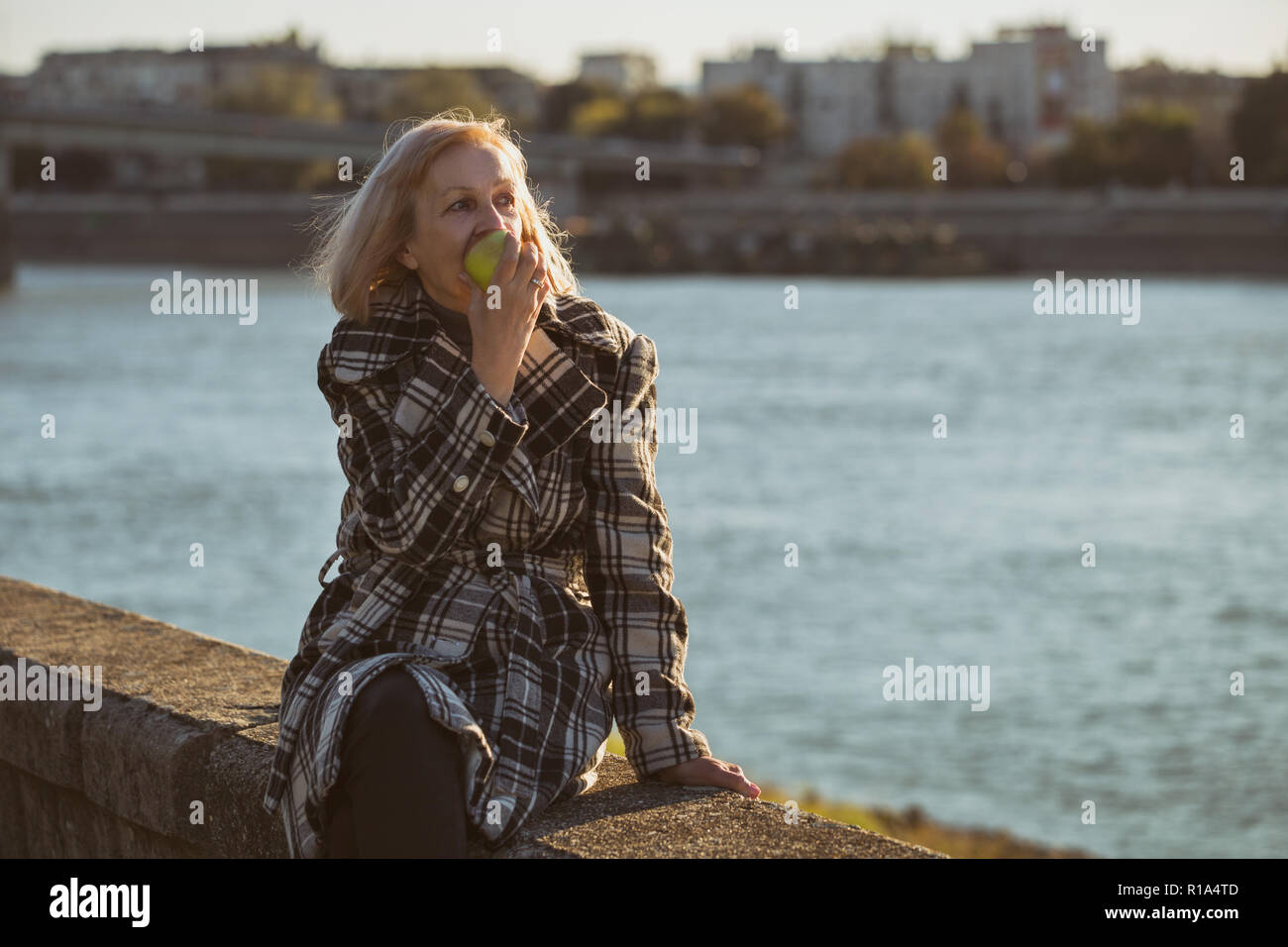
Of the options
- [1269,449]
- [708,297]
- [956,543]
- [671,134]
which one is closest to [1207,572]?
[956,543]

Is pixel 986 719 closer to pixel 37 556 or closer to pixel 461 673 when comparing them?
pixel 37 556

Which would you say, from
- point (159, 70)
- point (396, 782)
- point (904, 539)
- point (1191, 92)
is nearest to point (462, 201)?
point (396, 782)

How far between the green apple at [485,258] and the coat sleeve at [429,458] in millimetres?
114

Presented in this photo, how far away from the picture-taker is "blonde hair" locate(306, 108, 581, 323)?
2.30 m

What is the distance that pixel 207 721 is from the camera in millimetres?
2670

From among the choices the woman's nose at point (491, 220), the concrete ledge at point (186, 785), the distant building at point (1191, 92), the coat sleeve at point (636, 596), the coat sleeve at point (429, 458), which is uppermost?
the distant building at point (1191, 92)

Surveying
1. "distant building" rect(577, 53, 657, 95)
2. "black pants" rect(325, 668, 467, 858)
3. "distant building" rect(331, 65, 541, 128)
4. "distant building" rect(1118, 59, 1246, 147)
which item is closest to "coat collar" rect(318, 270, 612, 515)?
"black pants" rect(325, 668, 467, 858)

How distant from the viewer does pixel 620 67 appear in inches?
4444

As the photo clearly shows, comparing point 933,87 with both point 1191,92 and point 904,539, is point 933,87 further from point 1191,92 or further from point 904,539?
point 904,539

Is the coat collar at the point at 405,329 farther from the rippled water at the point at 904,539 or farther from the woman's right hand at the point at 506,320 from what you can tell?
the rippled water at the point at 904,539

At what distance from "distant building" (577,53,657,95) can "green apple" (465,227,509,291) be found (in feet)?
358

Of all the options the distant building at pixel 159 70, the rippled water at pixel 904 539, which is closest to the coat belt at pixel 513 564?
the rippled water at pixel 904 539

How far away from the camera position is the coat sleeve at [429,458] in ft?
7.10

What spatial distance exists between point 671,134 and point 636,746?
85.3 m
